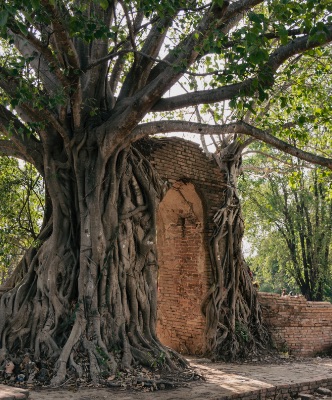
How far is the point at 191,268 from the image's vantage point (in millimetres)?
10469

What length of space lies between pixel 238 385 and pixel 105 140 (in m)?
3.57

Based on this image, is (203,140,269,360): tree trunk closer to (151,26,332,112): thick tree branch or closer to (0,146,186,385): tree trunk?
(0,146,186,385): tree trunk

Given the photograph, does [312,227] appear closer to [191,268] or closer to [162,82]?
[191,268]

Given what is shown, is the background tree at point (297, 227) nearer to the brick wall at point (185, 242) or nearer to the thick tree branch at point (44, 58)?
the brick wall at point (185, 242)

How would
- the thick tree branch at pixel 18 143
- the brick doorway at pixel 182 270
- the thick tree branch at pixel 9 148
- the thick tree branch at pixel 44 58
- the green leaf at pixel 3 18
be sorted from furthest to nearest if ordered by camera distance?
1. the brick doorway at pixel 182 270
2. the thick tree branch at pixel 9 148
3. the thick tree branch at pixel 18 143
4. the thick tree branch at pixel 44 58
5. the green leaf at pixel 3 18

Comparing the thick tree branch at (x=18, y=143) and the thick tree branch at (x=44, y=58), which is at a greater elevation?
the thick tree branch at (x=44, y=58)

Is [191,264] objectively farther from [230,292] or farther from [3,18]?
[3,18]

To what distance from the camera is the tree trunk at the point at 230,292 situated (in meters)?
9.87

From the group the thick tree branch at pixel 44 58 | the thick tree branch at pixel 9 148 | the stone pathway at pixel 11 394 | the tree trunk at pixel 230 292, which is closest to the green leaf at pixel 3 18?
the thick tree branch at pixel 44 58

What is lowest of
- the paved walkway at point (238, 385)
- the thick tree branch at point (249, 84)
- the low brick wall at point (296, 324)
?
the paved walkway at point (238, 385)

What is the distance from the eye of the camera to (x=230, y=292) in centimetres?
1028

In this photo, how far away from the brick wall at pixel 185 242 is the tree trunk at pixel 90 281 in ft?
7.33

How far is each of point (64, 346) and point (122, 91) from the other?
3708mm

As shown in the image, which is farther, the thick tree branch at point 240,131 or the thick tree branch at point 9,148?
the thick tree branch at point 9,148
